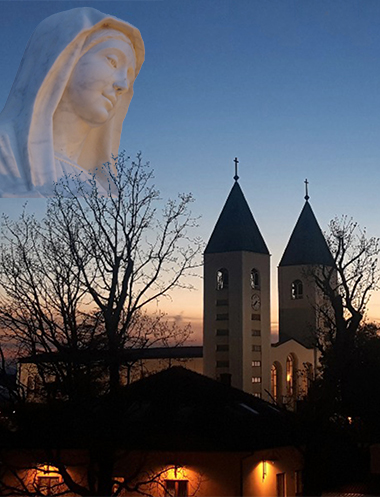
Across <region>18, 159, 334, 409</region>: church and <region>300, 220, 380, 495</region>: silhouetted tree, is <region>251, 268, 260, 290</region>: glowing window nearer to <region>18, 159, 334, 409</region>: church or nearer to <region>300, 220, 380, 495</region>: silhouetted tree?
<region>18, 159, 334, 409</region>: church

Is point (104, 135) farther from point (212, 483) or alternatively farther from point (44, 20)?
point (212, 483)

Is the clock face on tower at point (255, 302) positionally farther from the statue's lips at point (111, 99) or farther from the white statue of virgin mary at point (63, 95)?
the statue's lips at point (111, 99)

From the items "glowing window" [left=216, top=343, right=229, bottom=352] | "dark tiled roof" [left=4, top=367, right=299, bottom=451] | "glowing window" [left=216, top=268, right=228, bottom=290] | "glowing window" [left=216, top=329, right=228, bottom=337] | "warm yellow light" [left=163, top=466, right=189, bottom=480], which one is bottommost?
"warm yellow light" [left=163, top=466, right=189, bottom=480]

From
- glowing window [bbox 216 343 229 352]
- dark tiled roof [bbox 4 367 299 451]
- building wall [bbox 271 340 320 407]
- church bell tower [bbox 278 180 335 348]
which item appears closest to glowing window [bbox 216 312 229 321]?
glowing window [bbox 216 343 229 352]

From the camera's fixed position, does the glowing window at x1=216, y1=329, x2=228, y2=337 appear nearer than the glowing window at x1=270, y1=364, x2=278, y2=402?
Yes

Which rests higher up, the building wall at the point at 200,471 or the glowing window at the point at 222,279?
the glowing window at the point at 222,279

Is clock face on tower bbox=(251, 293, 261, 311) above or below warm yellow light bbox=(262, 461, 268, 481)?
above

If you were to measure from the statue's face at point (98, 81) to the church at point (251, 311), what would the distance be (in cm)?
3508

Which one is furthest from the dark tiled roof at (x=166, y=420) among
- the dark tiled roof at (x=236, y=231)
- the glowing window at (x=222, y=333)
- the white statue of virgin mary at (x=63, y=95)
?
the dark tiled roof at (x=236, y=231)

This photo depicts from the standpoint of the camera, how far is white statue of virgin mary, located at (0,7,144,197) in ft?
21.4

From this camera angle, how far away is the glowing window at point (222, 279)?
44875 millimetres

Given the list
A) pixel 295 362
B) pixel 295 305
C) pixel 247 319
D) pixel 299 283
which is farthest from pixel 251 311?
pixel 299 283

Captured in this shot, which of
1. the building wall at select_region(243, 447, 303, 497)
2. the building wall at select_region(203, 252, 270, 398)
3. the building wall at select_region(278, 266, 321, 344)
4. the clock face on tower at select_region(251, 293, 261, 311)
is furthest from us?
the building wall at select_region(278, 266, 321, 344)

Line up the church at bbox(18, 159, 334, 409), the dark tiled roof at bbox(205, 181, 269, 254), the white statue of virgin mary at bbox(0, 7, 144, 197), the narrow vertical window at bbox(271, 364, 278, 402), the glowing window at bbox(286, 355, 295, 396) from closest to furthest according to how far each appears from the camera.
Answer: the white statue of virgin mary at bbox(0, 7, 144, 197), the church at bbox(18, 159, 334, 409), the narrow vertical window at bbox(271, 364, 278, 402), the dark tiled roof at bbox(205, 181, 269, 254), the glowing window at bbox(286, 355, 295, 396)
